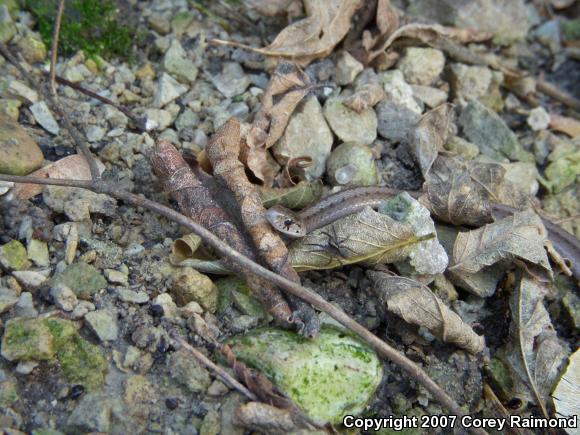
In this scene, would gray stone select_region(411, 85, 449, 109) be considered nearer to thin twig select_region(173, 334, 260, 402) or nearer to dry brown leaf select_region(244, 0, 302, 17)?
dry brown leaf select_region(244, 0, 302, 17)

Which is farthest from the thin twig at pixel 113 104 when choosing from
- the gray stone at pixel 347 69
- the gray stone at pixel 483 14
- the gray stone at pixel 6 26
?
the gray stone at pixel 483 14

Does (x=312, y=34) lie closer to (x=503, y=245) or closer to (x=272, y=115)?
(x=272, y=115)

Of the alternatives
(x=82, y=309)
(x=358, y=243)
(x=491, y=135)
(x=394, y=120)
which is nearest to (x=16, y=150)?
(x=82, y=309)

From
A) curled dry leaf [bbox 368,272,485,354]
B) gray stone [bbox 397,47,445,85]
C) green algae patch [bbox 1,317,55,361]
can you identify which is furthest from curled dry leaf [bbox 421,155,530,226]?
green algae patch [bbox 1,317,55,361]

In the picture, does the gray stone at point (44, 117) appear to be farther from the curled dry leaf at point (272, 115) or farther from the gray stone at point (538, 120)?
the gray stone at point (538, 120)

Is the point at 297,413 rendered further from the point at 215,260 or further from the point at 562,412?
the point at 562,412

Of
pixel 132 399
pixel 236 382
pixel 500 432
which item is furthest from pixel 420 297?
A: pixel 132 399
